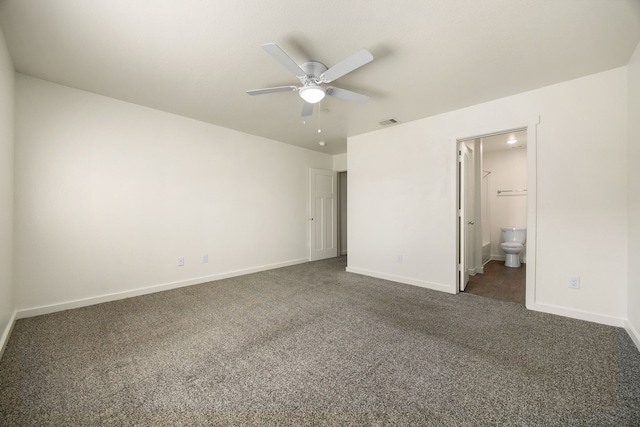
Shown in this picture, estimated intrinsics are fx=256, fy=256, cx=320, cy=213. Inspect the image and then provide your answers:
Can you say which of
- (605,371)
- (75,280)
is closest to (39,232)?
(75,280)

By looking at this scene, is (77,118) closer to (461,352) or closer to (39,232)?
(39,232)

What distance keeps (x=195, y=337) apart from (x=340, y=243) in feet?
14.9

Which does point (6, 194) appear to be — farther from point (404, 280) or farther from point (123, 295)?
point (404, 280)

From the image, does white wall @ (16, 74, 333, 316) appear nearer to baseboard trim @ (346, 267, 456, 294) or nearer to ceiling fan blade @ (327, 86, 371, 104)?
baseboard trim @ (346, 267, 456, 294)

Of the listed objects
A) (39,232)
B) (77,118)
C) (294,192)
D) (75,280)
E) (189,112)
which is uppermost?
(189,112)

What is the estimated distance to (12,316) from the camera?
2424 millimetres

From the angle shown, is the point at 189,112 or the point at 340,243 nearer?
the point at 189,112

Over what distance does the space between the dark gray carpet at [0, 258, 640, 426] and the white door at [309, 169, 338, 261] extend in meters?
2.69

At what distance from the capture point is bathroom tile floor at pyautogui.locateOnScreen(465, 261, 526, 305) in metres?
3.32

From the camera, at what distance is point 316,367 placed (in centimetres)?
177

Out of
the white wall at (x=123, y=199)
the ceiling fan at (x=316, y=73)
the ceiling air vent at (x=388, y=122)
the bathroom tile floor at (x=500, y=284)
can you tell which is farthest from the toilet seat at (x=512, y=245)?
the white wall at (x=123, y=199)

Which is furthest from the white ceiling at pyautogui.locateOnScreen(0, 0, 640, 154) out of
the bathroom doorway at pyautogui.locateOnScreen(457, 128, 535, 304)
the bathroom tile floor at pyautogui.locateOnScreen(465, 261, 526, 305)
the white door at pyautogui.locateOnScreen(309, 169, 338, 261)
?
the white door at pyautogui.locateOnScreen(309, 169, 338, 261)

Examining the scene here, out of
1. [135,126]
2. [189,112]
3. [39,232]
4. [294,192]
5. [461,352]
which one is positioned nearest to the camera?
[461,352]

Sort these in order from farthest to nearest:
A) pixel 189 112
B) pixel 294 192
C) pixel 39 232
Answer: pixel 294 192, pixel 189 112, pixel 39 232
